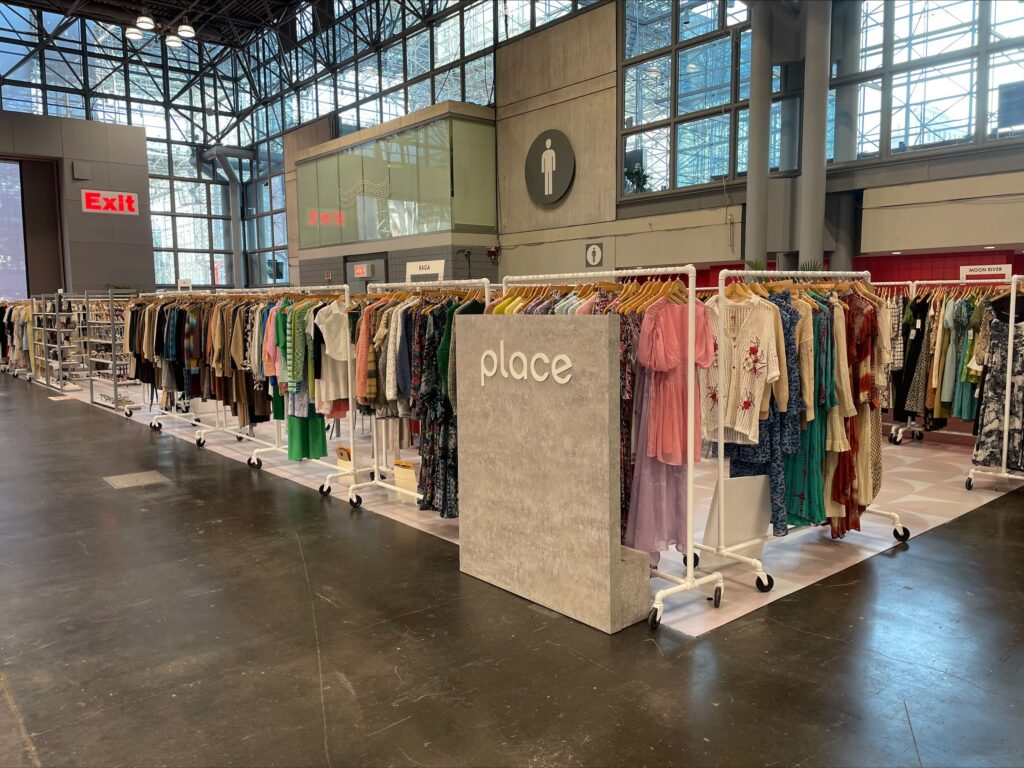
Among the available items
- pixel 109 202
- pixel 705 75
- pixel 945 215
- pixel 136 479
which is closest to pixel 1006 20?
pixel 945 215

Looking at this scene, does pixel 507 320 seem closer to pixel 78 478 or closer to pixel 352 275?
pixel 78 478

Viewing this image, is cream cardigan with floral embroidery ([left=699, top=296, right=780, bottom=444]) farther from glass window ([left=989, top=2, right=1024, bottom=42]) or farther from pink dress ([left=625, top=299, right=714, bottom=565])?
glass window ([left=989, top=2, right=1024, bottom=42])

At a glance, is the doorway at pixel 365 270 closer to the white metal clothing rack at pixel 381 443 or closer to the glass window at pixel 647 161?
the glass window at pixel 647 161

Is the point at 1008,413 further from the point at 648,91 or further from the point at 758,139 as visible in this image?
the point at 648,91

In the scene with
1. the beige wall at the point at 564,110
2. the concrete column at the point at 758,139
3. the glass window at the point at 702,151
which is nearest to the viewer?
the concrete column at the point at 758,139

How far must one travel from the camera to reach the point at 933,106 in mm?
9102

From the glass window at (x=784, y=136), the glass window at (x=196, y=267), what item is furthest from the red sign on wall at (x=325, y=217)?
the glass window at (x=784, y=136)

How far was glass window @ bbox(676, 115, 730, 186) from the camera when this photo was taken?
1120 centimetres

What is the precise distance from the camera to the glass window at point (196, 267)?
24484 millimetres

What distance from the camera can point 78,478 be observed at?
6379 millimetres

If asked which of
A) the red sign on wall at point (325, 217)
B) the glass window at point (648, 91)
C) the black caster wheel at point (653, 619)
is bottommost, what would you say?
the black caster wheel at point (653, 619)

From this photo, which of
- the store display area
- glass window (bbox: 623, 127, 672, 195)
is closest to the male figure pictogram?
glass window (bbox: 623, 127, 672, 195)

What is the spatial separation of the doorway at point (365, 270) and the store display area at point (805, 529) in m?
8.68

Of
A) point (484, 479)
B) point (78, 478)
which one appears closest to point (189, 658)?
point (484, 479)
